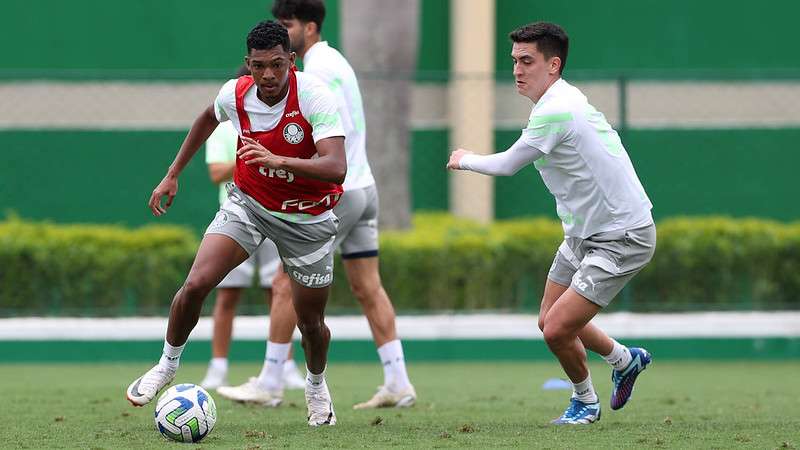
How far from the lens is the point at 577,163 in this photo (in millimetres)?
7016

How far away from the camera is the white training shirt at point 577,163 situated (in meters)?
6.87

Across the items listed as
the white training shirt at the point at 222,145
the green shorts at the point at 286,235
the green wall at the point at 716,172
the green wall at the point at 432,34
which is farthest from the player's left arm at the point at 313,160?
the green wall at the point at 432,34

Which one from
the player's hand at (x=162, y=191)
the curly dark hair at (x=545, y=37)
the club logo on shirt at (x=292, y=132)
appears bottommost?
the player's hand at (x=162, y=191)

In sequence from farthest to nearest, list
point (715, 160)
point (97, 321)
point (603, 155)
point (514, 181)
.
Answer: point (514, 181) < point (715, 160) < point (97, 321) < point (603, 155)

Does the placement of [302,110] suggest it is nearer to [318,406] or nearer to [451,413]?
[318,406]

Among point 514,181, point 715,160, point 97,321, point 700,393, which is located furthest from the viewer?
point 514,181

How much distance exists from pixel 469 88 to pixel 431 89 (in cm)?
219

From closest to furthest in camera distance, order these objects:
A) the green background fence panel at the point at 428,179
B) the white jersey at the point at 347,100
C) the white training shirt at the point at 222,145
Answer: the white jersey at the point at 347,100, the white training shirt at the point at 222,145, the green background fence panel at the point at 428,179

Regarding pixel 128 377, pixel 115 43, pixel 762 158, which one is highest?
pixel 115 43

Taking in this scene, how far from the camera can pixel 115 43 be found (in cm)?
1641

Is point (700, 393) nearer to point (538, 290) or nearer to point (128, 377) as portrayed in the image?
point (538, 290)

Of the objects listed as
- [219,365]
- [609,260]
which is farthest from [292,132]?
[219,365]

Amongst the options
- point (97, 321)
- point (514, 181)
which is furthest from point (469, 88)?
point (97, 321)

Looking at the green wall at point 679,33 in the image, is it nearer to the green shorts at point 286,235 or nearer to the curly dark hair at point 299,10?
the curly dark hair at point 299,10
